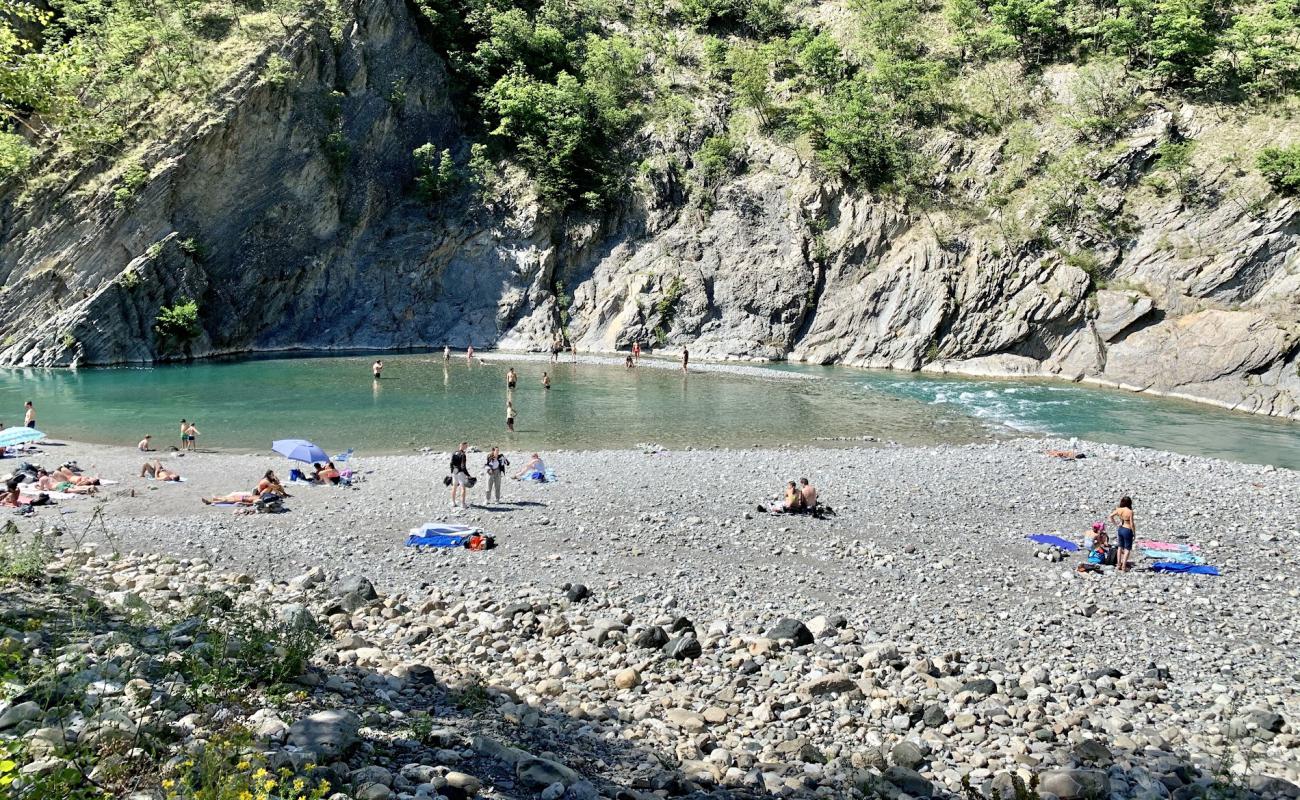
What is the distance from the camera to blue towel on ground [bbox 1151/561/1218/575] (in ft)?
48.9

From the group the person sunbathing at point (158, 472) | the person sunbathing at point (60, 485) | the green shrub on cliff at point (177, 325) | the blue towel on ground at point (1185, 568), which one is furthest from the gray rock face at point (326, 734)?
the green shrub on cliff at point (177, 325)

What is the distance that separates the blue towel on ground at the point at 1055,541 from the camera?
1623cm

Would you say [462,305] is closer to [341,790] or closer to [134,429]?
[134,429]

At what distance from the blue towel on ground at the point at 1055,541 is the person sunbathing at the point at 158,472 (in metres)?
21.8

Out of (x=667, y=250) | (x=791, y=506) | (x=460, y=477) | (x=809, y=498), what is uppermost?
(x=667, y=250)

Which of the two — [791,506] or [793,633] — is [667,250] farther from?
[793,633]

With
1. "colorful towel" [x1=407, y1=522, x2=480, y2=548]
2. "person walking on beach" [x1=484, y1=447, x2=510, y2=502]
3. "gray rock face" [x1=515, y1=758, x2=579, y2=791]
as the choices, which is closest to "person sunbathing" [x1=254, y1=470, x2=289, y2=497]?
"colorful towel" [x1=407, y1=522, x2=480, y2=548]

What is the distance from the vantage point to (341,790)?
17.9 ft

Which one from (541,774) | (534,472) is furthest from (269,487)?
(541,774)

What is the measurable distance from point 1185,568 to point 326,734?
15585 mm

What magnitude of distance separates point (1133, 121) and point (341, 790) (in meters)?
62.6

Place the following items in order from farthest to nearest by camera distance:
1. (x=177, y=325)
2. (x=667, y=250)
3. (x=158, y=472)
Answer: (x=667, y=250)
(x=177, y=325)
(x=158, y=472)

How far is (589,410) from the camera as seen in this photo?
35.2 metres

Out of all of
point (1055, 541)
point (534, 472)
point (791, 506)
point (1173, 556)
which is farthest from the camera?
point (534, 472)
